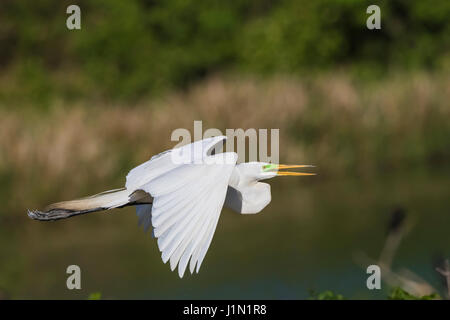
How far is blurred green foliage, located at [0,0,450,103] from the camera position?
53.1ft

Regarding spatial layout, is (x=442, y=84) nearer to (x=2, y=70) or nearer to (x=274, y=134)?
(x=274, y=134)

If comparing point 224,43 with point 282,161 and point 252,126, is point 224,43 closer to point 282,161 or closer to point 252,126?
point 252,126

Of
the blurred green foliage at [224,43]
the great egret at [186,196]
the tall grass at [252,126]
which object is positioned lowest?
the great egret at [186,196]

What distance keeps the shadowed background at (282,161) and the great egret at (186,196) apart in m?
2.15

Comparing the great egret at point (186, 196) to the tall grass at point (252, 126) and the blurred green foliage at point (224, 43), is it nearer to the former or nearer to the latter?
the tall grass at point (252, 126)

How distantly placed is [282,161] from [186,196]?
6.67 metres

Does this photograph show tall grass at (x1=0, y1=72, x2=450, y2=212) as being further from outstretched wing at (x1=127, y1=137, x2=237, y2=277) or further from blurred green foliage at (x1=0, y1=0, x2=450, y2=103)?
outstretched wing at (x1=127, y1=137, x2=237, y2=277)

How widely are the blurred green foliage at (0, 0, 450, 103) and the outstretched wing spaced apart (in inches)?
467

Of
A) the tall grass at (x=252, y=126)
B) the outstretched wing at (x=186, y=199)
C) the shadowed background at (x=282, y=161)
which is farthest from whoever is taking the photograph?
the tall grass at (x=252, y=126)

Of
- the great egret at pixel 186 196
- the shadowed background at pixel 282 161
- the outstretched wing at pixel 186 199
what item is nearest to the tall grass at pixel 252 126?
the shadowed background at pixel 282 161

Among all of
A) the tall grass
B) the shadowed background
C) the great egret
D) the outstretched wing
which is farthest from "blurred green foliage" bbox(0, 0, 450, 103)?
the outstretched wing

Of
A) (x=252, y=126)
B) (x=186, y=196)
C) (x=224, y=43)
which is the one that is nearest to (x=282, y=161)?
(x=252, y=126)

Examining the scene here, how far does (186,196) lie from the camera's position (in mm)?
3363

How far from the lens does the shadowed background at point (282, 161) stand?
8148 mm
